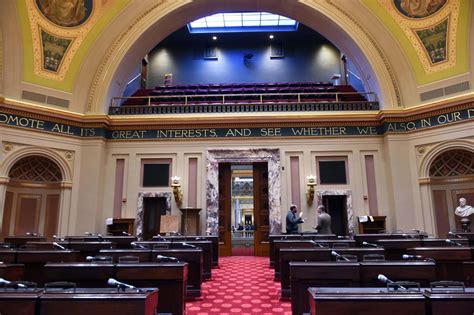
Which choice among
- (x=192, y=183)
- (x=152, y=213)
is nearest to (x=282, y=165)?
(x=192, y=183)

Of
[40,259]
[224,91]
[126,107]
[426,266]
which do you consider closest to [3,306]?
[40,259]

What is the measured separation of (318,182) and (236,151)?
2.87 metres

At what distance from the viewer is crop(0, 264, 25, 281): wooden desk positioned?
4137 mm

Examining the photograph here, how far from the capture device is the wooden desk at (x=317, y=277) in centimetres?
363

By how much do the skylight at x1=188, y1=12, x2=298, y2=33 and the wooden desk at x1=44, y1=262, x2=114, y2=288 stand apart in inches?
611

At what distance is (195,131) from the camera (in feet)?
38.8

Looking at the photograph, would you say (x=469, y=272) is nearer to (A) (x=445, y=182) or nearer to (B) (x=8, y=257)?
(B) (x=8, y=257)

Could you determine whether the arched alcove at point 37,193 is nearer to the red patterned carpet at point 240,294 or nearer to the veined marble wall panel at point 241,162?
the veined marble wall panel at point 241,162

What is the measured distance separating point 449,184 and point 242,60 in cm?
1144

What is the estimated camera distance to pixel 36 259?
511 centimetres

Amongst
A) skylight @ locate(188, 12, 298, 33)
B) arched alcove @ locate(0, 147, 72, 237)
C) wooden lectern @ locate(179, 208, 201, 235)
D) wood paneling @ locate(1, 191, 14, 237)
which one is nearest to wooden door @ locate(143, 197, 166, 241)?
wooden lectern @ locate(179, 208, 201, 235)

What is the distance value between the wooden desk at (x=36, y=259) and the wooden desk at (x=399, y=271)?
4.14 metres

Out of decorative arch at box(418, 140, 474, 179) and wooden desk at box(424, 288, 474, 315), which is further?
decorative arch at box(418, 140, 474, 179)

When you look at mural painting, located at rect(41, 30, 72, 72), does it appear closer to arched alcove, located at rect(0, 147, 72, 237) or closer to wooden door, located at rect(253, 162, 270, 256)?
arched alcove, located at rect(0, 147, 72, 237)
